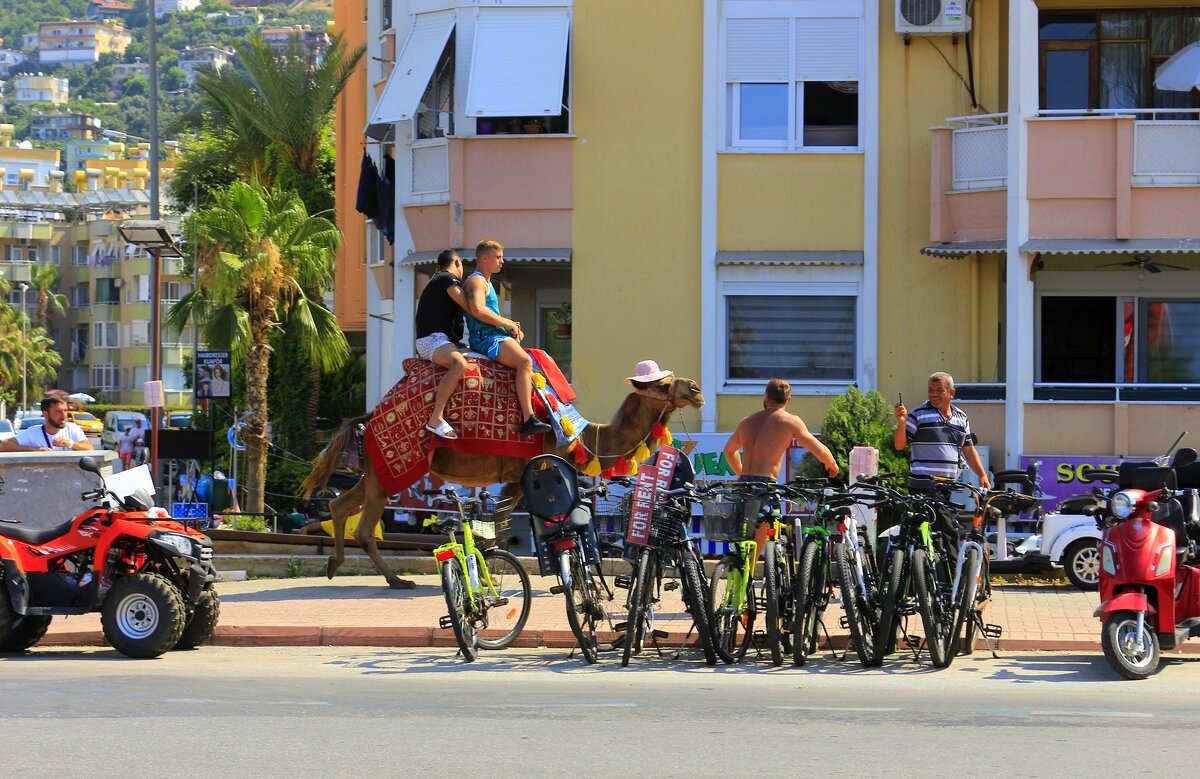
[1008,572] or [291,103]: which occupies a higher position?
[291,103]

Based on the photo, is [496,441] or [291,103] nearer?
[496,441]

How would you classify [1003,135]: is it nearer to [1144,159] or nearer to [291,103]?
[1144,159]

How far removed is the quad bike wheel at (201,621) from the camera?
542 inches

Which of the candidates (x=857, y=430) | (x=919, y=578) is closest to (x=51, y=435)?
(x=919, y=578)

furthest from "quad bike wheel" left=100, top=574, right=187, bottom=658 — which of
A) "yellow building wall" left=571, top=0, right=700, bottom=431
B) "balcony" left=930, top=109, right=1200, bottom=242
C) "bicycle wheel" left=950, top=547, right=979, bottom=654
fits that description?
"balcony" left=930, top=109, right=1200, bottom=242

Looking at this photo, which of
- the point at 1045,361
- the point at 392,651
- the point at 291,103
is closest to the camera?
the point at 392,651

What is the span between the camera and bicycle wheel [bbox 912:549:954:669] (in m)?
12.2

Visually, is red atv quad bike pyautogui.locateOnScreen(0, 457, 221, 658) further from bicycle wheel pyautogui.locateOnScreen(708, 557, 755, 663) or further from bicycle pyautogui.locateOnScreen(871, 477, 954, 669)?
bicycle pyautogui.locateOnScreen(871, 477, 954, 669)

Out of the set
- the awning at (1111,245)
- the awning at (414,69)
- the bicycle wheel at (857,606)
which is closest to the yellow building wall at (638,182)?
the awning at (414,69)

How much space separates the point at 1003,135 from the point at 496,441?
9085 mm

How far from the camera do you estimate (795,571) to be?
12.9m

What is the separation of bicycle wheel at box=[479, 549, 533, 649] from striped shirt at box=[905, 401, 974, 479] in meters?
3.49

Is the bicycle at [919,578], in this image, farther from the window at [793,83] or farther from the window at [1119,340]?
the window at [1119,340]

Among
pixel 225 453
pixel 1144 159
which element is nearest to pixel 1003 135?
pixel 1144 159
